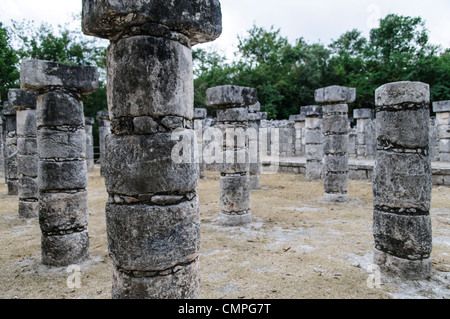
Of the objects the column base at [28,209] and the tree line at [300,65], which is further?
the tree line at [300,65]

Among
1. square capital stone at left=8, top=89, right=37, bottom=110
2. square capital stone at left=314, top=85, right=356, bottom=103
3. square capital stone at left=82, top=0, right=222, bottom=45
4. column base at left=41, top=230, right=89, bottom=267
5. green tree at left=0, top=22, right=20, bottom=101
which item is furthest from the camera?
green tree at left=0, top=22, right=20, bottom=101

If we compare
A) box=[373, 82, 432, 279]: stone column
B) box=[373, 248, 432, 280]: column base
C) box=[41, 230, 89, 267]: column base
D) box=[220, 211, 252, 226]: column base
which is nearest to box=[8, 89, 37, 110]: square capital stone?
box=[41, 230, 89, 267]: column base

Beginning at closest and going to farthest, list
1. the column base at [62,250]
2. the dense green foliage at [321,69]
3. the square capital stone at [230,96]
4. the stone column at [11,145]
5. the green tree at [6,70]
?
the column base at [62,250] → the square capital stone at [230,96] → the stone column at [11,145] → the green tree at [6,70] → the dense green foliage at [321,69]

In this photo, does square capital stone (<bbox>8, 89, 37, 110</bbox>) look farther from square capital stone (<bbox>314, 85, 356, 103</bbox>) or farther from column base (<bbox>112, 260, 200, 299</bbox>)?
square capital stone (<bbox>314, 85, 356, 103</bbox>)

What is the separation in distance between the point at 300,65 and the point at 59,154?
81.8ft

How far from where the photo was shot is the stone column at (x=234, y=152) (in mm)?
7914

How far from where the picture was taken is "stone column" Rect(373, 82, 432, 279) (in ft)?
15.2

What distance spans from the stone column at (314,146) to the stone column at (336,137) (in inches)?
204

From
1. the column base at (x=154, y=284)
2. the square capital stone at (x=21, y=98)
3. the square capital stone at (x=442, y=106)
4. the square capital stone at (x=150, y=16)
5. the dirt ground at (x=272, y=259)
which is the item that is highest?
the square capital stone at (x=442, y=106)

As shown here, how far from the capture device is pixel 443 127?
16453mm

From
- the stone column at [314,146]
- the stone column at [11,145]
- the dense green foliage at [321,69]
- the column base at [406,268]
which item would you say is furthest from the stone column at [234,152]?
the dense green foliage at [321,69]

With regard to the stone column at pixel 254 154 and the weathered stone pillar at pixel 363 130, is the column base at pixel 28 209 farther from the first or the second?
the weathered stone pillar at pixel 363 130

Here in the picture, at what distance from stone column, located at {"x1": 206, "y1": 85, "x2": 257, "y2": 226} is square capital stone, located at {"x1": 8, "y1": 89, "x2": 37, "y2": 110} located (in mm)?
4237
